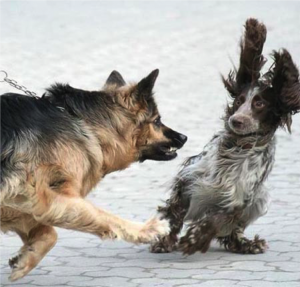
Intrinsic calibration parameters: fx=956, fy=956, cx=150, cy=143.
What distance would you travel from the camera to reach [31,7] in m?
20.7

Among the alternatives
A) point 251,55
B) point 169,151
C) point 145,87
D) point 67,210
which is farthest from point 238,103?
point 67,210

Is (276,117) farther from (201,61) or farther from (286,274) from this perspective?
Result: (201,61)

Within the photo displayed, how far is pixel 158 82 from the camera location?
15.8 metres

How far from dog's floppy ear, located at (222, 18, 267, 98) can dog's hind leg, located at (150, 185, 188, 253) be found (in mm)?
940

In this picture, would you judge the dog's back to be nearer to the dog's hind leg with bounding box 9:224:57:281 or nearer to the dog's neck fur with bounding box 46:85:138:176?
the dog's neck fur with bounding box 46:85:138:176

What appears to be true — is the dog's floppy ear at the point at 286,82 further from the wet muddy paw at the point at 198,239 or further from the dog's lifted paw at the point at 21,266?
the dog's lifted paw at the point at 21,266

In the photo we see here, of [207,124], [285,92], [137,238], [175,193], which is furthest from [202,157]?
[207,124]

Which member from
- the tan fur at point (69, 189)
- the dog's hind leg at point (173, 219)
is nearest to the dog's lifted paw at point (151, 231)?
the tan fur at point (69, 189)

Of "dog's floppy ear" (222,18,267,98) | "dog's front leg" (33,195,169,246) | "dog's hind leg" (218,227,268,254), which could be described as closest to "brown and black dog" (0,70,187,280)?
"dog's front leg" (33,195,169,246)

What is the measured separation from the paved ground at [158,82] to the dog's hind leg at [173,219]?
0.09 metres

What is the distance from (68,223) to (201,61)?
37.4ft

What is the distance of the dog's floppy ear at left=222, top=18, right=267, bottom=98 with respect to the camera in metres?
7.10

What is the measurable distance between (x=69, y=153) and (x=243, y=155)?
149cm

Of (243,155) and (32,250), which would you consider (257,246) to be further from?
(32,250)
